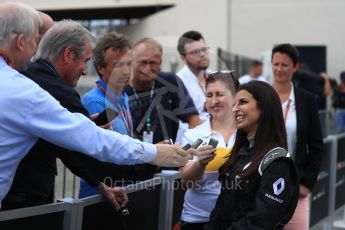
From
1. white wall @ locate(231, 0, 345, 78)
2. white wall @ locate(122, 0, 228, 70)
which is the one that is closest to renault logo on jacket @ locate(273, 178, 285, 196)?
white wall @ locate(231, 0, 345, 78)

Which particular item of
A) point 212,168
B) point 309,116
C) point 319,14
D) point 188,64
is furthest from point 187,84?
point 319,14

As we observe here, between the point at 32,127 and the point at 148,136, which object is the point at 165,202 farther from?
the point at 32,127

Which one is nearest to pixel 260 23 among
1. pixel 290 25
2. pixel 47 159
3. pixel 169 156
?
pixel 290 25

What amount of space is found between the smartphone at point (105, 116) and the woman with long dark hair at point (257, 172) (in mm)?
852

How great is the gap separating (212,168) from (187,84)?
2033 mm

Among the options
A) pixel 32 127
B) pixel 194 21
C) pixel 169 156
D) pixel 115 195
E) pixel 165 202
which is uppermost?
pixel 194 21

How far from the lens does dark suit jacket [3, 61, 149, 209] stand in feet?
9.69

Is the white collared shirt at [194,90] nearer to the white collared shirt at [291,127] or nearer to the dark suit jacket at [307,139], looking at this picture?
the white collared shirt at [291,127]

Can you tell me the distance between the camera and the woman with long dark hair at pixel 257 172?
10.4 feet

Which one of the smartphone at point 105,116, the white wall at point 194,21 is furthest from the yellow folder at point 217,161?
the white wall at point 194,21

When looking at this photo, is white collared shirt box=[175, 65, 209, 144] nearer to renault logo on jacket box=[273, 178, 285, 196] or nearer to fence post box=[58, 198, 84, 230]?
renault logo on jacket box=[273, 178, 285, 196]

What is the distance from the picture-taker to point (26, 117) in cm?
264

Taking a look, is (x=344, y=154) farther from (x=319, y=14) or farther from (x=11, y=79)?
(x=319, y=14)

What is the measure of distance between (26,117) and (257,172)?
1.34 meters
